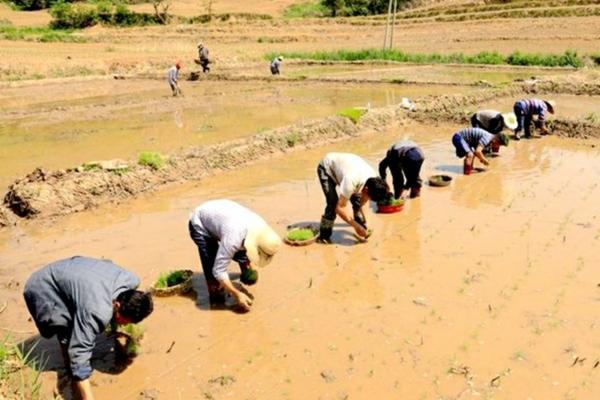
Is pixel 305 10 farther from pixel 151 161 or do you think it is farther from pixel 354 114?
pixel 151 161

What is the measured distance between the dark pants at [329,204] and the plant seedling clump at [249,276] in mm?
1490

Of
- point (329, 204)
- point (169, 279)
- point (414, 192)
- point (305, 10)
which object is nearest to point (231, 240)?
point (169, 279)

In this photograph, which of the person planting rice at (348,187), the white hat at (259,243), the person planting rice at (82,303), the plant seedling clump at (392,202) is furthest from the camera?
the plant seedling clump at (392,202)

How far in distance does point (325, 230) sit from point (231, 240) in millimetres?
2115

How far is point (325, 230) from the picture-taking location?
6461 millimetres

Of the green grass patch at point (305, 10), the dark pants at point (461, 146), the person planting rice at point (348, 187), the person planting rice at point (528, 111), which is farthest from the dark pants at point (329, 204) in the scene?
the green grass patch at point (305, 10)

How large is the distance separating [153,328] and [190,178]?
4.59m

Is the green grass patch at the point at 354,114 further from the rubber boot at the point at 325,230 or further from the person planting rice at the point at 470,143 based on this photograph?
the rubber boot at the point at 325,230

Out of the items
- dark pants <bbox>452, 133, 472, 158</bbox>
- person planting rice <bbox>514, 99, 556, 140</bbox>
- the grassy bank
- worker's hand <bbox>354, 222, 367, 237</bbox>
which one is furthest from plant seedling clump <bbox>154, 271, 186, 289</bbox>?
the grassy bank

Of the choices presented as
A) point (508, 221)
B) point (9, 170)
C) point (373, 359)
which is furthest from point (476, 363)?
point (9, 170)

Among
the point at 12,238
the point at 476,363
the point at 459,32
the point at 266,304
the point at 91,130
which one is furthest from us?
the point at 459,32

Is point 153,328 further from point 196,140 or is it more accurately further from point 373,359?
point 196,140

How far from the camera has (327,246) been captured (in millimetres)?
6461

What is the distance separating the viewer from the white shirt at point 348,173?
5.76m
